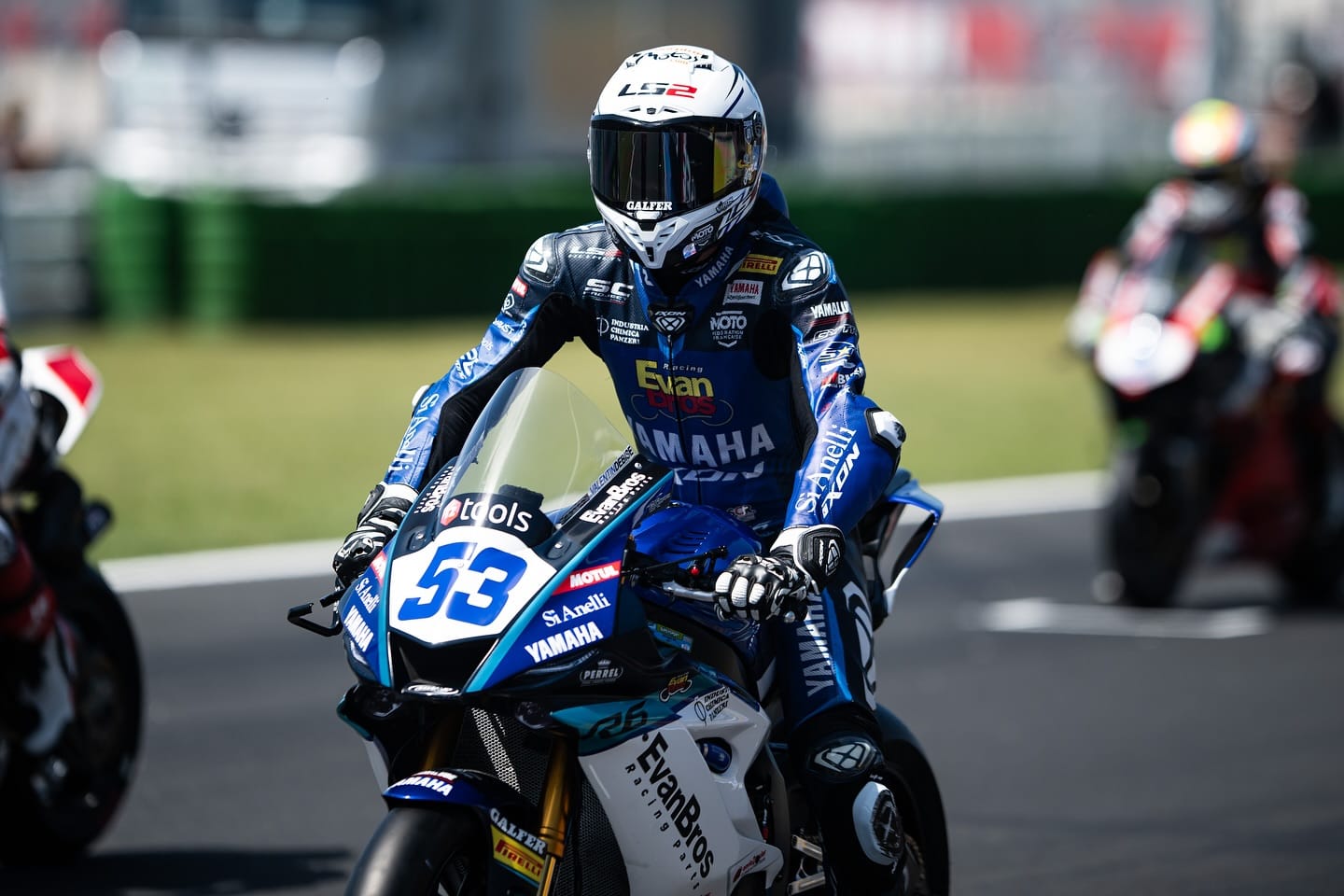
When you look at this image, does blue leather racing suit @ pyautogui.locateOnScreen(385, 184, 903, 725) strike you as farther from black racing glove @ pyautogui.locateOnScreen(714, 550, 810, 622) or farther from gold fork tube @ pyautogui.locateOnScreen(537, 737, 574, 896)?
gold fork tube @ pyautogui.locateOnScreen(537, 737, 574, 896)

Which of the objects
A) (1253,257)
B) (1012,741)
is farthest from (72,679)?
(1253,257)

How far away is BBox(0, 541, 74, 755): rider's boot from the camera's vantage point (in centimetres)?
591

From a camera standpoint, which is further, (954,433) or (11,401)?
(954,433)

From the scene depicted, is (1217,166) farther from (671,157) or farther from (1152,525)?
(671,157)

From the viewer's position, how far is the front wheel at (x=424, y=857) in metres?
3.61

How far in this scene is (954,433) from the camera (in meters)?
15.8

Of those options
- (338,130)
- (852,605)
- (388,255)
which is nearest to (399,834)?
(852,605)

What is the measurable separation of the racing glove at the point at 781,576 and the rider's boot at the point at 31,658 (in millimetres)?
2645

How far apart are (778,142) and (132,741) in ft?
77.7

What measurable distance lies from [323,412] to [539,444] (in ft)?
39.4

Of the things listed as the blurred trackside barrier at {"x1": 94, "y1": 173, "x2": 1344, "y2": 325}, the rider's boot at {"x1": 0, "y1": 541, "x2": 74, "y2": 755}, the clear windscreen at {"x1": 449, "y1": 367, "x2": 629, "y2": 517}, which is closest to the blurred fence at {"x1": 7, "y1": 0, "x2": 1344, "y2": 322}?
the blurred trackside barrier at {"x1": 94, "y1": 173, "x2": 1344, "y2": 325}

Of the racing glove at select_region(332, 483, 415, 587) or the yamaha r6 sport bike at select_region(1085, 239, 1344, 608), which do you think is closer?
the racing glove at select_region(332, 483, 415, 587)

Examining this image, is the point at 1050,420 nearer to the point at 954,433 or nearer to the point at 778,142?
the point at 954,433

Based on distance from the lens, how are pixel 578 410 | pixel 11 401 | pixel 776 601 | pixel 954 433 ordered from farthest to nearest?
pixel 954 433, pixel 11 401, pixel 578 410, pixel 776 601
